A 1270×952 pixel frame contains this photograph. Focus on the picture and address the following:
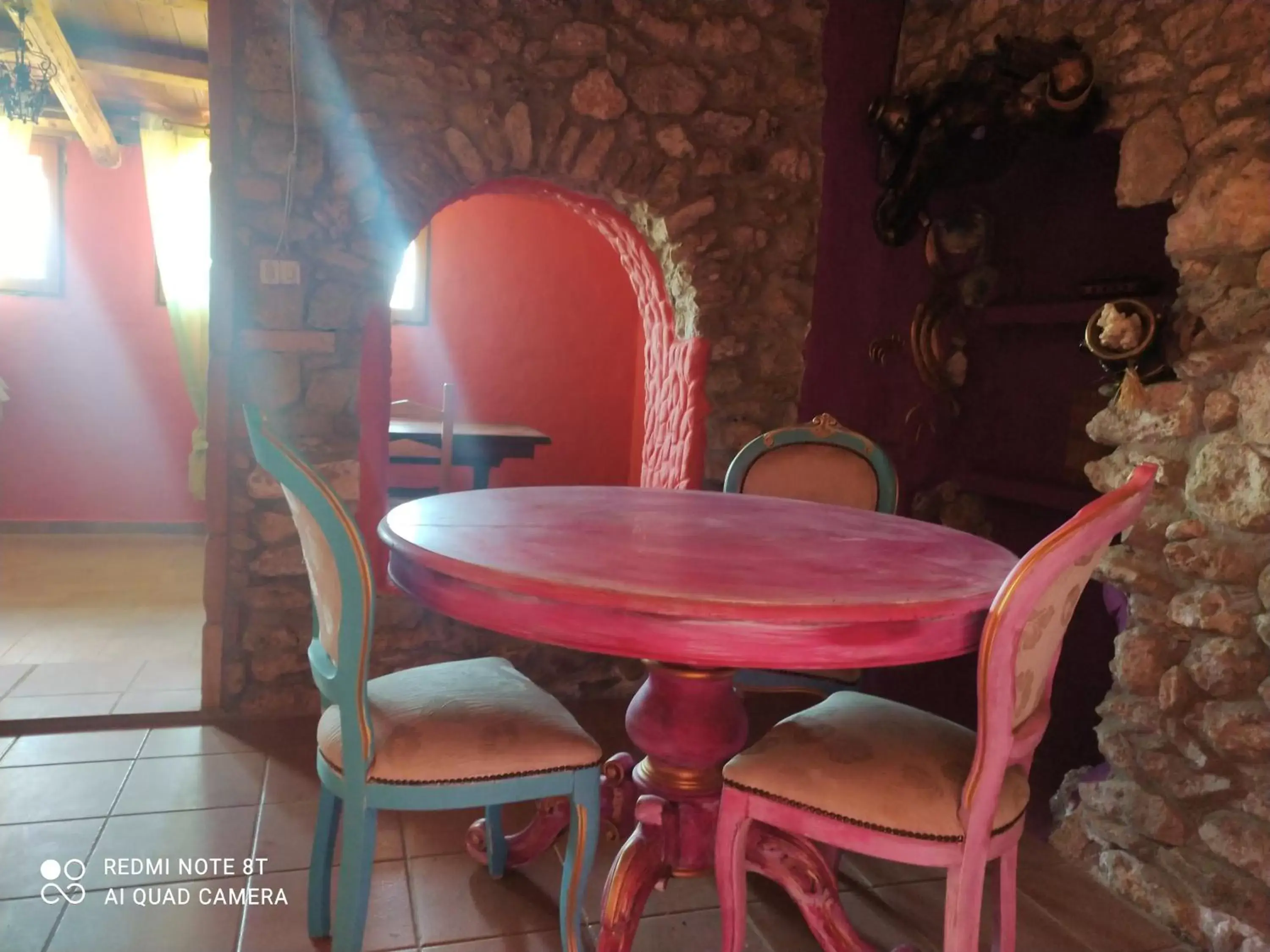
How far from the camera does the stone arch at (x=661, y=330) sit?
9.19 feet

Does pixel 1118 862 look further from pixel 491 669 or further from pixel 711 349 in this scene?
pixel 711 349

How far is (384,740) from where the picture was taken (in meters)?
1.31

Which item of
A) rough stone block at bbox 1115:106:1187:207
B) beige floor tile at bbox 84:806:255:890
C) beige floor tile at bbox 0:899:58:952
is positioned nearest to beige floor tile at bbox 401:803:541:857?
beige floor tile at bbox 84:806:255:890

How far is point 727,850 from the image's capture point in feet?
4.38

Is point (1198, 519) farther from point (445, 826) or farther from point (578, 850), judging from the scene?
point (445, 826)

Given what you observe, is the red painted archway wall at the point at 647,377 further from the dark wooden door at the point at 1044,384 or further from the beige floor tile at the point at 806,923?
the beige floor tile at the point at 806,923

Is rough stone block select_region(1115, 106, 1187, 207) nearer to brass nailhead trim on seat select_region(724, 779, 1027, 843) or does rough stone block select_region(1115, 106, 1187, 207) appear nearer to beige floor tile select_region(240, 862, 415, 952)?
brass nailhead trim on seat select_region(724, 779, 1027, 843)

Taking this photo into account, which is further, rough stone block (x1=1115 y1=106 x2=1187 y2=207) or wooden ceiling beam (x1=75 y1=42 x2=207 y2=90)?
wooden ceiling beam (x1=75 y1=42 x2=207 y2=90)

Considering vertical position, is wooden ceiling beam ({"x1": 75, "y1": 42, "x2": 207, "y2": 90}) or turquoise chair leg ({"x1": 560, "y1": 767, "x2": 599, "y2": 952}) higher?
wooden ceiling beam ({"x1": 75, "y1": 42, "x2": 207, "y2": 90})

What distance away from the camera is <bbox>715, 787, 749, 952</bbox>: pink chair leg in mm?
1326

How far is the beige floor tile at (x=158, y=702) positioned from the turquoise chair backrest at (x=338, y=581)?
4.85 feet

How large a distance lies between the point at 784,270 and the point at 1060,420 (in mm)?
1026

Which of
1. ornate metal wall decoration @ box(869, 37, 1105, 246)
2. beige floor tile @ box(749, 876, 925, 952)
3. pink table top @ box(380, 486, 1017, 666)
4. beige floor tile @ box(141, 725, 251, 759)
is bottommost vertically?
beige floor tile @ box(749, 876, 925, 952)

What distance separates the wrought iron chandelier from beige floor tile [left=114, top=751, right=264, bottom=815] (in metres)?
2.94
